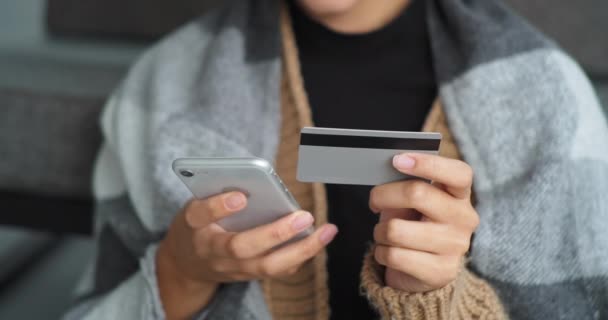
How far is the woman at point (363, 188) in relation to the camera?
0.44 m

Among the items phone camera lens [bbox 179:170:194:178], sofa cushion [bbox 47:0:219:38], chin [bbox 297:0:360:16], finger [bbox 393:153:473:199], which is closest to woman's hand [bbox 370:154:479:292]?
finger [bbox 393:153:473:199]

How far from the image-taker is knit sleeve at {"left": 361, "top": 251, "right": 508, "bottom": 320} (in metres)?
0.43

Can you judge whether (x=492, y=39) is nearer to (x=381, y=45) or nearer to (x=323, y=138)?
(x=381, y=45)

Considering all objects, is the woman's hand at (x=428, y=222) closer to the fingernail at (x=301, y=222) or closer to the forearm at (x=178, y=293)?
the fingernail at (x=301, y=222)

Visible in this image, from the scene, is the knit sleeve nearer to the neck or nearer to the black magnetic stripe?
the black magnetic stripe

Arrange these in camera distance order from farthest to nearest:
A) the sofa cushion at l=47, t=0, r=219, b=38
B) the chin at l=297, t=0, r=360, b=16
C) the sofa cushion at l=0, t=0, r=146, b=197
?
the sofa cushion at l=47, t=0, r=219, b=38, the sofa cushion at l=0, t=0, r=146, b=197, the chin at l=297, t=0, r=360, b=16

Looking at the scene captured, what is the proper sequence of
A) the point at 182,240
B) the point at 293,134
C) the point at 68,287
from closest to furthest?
the point at 182,240 → the point at 293,134 → the point at 68,287

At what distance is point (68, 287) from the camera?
1.06 meters

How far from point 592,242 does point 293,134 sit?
31cm

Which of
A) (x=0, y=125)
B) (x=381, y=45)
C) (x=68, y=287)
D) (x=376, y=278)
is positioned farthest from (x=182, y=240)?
(x=68, y=287)

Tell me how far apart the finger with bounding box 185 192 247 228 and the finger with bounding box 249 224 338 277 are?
0.06 m

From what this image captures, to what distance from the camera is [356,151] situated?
38 centimetres

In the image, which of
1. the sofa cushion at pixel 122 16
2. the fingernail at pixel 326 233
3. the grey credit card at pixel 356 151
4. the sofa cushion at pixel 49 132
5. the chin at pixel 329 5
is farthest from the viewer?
the sofa cushion at pixel 122 16

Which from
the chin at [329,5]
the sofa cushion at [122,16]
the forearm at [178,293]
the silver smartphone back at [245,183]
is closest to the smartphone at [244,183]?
the silver smartphone back at [245,183]
